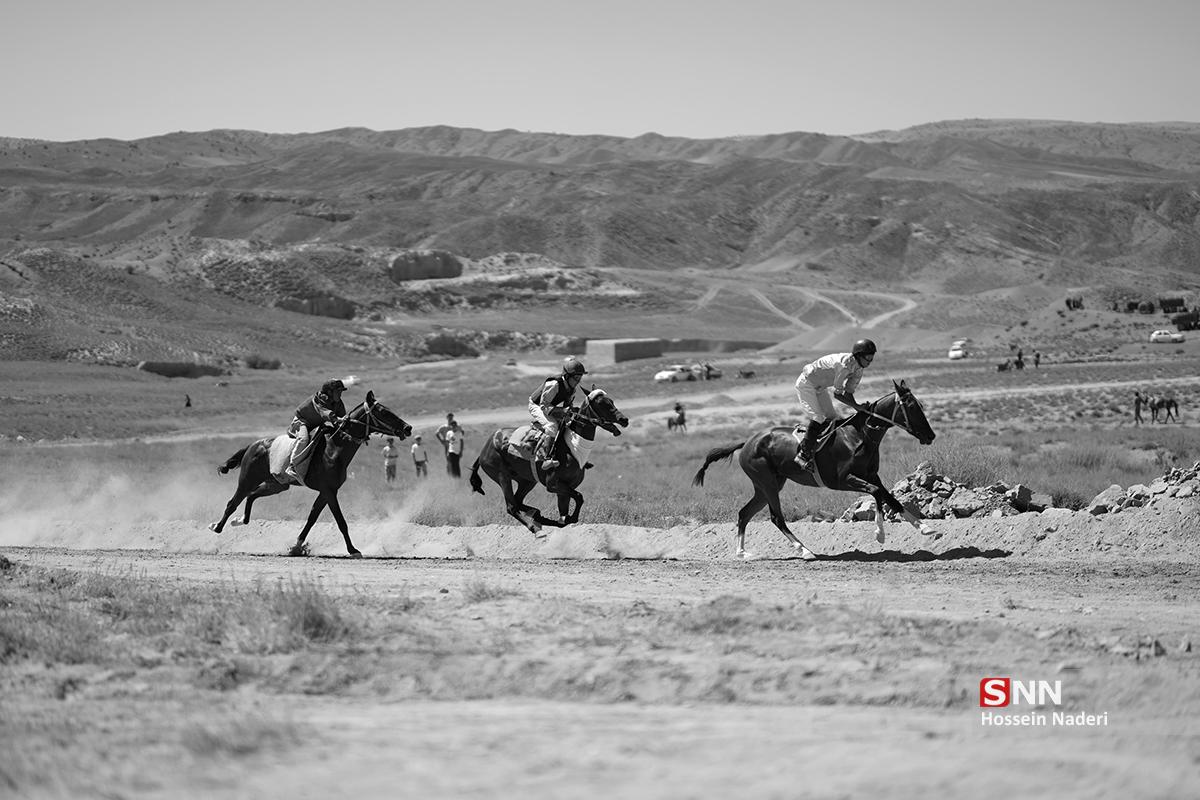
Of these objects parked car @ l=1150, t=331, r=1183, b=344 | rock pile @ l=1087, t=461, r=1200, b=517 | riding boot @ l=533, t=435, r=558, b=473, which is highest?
parked car @ l=1150, t=331, r=1183, b=344

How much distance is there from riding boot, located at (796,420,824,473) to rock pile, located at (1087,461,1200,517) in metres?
3.61

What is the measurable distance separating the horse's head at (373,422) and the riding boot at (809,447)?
5656mm

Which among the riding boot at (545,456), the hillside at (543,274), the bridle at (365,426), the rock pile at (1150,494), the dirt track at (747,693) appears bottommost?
the dirt track at (747,693)

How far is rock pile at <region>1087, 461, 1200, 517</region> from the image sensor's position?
17.3 meters

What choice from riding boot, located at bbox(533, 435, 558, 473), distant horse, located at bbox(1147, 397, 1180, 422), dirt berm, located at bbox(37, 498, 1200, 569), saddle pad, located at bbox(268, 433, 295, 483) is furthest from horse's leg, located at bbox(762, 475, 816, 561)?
distant horse, located at bbox(1147, 397, 1180, 422)

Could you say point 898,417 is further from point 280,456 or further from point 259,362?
point 259,362

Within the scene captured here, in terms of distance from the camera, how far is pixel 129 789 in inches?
285

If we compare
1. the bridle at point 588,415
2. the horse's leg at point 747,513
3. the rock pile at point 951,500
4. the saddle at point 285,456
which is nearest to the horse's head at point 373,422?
the saddle at point 285,456

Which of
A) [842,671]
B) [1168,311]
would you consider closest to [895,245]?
[1168,311]

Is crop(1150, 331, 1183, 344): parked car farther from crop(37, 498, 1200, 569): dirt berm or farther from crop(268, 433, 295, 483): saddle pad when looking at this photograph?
crop(268, 433, 295, 483): saddle pad

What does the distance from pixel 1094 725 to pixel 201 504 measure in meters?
20.7

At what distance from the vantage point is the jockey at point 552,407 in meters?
18.9

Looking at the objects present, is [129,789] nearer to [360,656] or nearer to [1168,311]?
[360,656]

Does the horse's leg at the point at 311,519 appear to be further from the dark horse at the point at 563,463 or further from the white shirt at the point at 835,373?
the white shirt at the point at 835,373
